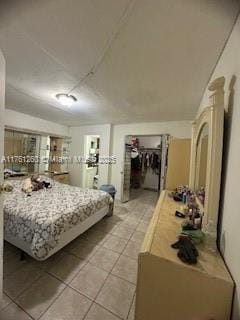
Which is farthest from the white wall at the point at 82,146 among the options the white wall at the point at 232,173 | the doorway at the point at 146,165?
the white wall at the point at 232,173

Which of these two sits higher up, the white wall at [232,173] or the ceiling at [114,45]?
the ceiling at [114,45]

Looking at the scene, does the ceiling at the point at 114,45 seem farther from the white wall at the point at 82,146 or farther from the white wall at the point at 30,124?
the white wall at the point at 82,146

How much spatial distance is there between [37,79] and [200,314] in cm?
268

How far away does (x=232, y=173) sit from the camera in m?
0.87

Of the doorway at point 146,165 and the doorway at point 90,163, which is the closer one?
the doorway at point 90,163

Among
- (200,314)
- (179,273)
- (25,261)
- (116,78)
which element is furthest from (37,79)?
(200,314)

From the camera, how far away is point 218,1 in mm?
853

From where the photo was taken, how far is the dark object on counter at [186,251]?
0.84 m

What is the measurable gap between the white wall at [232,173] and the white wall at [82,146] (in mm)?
3574

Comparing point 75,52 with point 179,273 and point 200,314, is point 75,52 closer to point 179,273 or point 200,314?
point 179,273

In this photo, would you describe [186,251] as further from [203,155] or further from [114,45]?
[114,45]

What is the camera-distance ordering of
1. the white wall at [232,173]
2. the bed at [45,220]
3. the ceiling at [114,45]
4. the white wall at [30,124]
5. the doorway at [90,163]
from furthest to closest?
the doorway at [90,163], the white wall at [30,124], the bed at [45,220], the ceiling at [114,45], the white wall at [232,173]

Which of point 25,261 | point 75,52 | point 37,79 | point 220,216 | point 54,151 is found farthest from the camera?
point 54,151

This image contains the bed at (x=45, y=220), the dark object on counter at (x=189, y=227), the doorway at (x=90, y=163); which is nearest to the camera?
the dark object on counter at (x=189, y=227)
